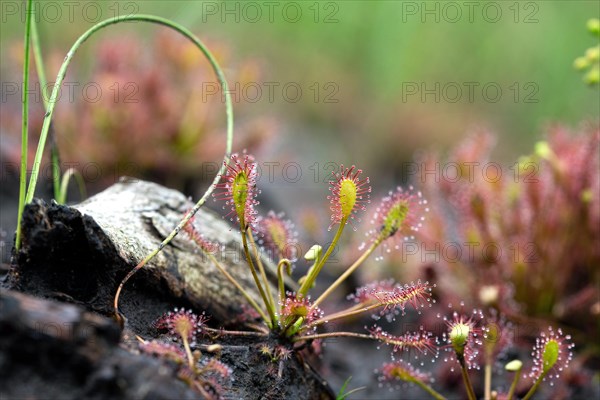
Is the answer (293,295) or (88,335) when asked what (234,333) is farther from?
(88,335)

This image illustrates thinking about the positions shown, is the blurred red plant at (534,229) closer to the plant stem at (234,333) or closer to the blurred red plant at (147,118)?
the plant stem at (234,333)

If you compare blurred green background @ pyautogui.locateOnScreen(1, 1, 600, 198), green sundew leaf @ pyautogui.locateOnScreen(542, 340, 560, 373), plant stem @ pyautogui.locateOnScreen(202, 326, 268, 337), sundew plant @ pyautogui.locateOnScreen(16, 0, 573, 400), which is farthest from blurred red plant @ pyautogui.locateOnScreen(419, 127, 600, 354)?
blurred green background @ pyautogui.locateOnScreen(1, 1, 600, 198)

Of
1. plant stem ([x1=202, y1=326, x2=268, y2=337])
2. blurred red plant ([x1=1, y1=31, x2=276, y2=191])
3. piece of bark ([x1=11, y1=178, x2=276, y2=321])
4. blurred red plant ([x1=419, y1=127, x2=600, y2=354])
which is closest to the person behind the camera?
piece of bark ([x1=11, y1=178, x2=276, y2=321])

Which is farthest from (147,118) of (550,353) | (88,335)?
(550,353)

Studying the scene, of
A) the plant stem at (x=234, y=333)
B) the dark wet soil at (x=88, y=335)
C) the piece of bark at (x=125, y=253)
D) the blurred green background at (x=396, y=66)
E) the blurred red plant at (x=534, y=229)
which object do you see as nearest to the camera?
the dark wet soil at (x=88, y=335)

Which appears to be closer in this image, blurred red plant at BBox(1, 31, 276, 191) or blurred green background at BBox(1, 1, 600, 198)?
blurred red plant at BBox(1, 31, 276, 191)

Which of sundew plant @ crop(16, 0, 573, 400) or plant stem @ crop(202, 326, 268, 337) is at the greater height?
sundew plant @ crop(16, 0, 573, 400)

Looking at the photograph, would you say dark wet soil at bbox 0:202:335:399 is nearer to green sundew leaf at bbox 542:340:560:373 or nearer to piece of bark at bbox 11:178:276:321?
piece of bark at bbox 11:178:276:321

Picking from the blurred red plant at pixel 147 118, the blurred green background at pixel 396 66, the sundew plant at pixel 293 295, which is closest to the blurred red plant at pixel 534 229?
the sundew plant at pixel 293 295

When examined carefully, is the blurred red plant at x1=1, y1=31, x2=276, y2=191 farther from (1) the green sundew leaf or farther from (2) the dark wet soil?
(1) the green sundew leaf

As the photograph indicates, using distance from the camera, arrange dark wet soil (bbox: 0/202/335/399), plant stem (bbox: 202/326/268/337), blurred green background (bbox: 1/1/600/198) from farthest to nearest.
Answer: blurred green background (bbox: 1/1/600/198)
plant stem (bbox: 202/326/268/337)
dark wet soil (bbox: 0/202/335/399)
